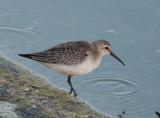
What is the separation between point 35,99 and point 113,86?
242 centimetres

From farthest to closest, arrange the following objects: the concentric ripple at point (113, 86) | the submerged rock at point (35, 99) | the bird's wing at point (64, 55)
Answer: the concentric ripple at point (113, 86) < the bird's wing at point (64, 55) < the submerged rock at point (35, 99)

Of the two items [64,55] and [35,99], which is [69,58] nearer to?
[64,55]

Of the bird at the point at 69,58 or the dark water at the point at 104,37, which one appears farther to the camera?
the dark water at the point at 104,37

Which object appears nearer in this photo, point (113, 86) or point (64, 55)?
point (64, 55)

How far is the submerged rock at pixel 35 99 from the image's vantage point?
7.07 metres

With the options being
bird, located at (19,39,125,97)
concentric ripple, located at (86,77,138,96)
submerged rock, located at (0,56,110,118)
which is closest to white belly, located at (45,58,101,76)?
bird, located at (19,39,125,97)

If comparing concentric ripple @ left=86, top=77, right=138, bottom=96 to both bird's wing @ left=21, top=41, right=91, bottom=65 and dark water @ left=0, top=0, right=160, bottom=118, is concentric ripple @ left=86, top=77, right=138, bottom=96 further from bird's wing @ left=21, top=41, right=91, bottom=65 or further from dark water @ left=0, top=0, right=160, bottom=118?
bird's wing @ left=21, top=41, right=91, bottom=65

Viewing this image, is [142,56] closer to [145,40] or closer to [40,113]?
[145,40]

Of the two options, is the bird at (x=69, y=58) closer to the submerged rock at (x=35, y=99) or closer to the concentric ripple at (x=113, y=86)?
the submerged rock at (x=35, y=99)

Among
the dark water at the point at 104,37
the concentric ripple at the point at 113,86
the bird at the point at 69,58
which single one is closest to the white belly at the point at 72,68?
Result: the bird at the point at 69,58

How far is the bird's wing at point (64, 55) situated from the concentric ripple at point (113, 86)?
131 centimetres

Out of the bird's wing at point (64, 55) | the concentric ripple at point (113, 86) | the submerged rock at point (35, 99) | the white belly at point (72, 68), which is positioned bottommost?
the concentric ripple at point (113, 86)

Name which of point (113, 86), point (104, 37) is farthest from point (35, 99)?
point (104, 37)

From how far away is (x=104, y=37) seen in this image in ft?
35.5
